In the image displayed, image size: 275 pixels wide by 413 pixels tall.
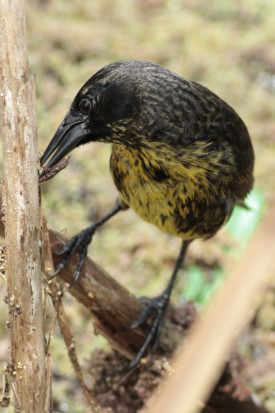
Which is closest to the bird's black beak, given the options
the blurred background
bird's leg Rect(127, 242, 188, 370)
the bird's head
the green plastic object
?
the bird's head

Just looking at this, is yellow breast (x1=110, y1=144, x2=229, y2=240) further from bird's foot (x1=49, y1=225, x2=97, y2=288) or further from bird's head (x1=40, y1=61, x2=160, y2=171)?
bird's foot (x1=49, y1=225, x2=97, y2=288)

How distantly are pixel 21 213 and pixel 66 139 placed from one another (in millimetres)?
480

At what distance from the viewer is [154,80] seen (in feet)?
6.66

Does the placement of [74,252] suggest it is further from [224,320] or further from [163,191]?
[224,320]

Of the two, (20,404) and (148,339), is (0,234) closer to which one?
(20,404)

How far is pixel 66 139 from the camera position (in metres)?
2.07

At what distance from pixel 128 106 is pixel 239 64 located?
3947mm

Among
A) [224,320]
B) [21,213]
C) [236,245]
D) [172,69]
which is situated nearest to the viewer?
[224,320]

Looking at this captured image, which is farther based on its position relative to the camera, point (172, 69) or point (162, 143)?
point (172, 69)

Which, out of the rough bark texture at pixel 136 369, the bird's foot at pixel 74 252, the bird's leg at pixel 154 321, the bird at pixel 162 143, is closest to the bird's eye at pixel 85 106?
the bird at pixel 162 143

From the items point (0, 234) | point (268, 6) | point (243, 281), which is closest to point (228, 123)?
point (0, 234)

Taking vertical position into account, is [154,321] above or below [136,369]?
above

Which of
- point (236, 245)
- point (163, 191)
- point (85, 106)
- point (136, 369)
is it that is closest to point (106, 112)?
point (85, 106)

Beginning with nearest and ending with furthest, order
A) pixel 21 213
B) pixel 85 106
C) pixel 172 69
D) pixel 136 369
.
Result: pixel 21 213
pixel 85 106
pixel 136 369
pixel 172 69
